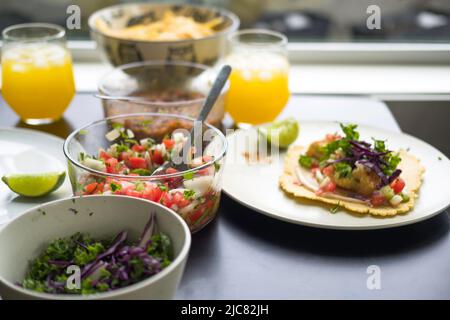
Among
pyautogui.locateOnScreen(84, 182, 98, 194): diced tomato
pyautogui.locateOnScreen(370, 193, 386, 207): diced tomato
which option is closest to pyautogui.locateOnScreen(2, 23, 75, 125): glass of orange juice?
pyautogui.locateOnScreen(84, 182, 98, 194): diced tomato

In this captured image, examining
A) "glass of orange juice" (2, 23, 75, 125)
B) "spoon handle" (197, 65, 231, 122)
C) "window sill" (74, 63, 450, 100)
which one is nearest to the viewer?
"spoon handle" (197, 65, 231, 122)

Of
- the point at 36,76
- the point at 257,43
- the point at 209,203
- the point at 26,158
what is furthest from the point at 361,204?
the point at 36,76

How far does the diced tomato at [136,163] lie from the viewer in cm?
139

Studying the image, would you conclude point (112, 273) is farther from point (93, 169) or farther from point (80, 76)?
point (80, 76)

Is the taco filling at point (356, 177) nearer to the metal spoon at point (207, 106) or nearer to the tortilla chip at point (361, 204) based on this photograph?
the tortilla chip at point (361, 204)

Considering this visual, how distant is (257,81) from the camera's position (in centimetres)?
180

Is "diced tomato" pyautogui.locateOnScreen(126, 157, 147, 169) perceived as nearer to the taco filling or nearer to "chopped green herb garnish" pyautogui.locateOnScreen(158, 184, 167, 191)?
"chopped green herb garnish" pyautogui.locateOnScreen(158, 184, 167, 191)

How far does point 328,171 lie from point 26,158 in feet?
2.34

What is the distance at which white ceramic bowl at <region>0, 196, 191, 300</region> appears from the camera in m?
0.99

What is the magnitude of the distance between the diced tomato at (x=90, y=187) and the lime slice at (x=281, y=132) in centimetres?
54

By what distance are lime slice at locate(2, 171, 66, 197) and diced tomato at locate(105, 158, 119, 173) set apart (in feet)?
0.45

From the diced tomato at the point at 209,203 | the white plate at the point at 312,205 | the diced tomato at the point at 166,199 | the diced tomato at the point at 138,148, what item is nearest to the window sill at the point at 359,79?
the white plate at the point at 312,205
